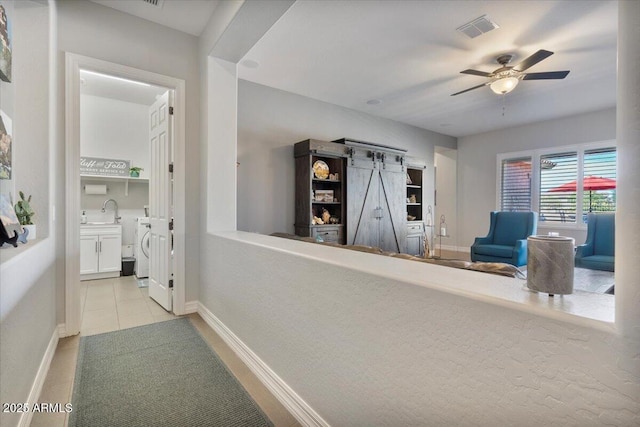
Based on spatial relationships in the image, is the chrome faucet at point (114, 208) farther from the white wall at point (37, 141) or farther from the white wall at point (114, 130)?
the white wall at point (37, 141)

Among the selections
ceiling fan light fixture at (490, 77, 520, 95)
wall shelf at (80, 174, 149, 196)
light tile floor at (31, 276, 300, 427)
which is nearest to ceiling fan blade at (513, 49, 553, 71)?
ceiling fan light fixture at (490, 77, 520, 95)

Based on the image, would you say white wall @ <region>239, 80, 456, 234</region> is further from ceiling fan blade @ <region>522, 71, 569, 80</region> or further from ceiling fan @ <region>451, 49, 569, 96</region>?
ceiling fan blade @ <region>522, 71, 569, 80</region>

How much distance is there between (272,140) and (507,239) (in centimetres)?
426

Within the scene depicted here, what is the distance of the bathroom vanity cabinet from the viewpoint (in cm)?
445

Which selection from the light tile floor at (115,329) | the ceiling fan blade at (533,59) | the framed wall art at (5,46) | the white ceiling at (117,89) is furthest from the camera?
the white ceiling at (117,89)

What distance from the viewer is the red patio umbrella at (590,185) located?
17.5 feet

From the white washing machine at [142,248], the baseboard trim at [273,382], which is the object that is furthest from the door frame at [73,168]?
the white washing machine at [142,248]

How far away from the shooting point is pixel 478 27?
115 inches

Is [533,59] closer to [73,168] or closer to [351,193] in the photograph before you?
[351,193]

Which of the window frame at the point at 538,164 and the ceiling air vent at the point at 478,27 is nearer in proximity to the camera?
the ceiling air vent at the point at 478,27

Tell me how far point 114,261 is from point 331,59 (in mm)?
4409

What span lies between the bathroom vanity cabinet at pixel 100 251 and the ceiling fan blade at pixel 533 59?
5.83 metres

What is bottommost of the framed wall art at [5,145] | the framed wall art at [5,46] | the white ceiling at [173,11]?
the framed wall art at [5,145]

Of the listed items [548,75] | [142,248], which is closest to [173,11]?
[142,248]
